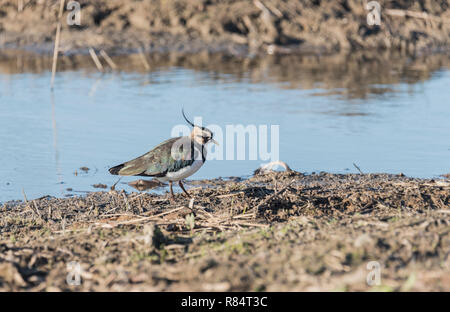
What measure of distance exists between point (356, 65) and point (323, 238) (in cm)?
1233

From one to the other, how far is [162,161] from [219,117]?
13.7ft

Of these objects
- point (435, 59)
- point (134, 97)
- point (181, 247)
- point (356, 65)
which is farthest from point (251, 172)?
point (435, 59)

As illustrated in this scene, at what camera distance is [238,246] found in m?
4.64

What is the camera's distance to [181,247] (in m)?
4.77

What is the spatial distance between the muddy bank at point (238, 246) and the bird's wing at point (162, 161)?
365 millimetres

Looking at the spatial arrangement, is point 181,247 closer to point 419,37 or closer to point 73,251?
point 73,251

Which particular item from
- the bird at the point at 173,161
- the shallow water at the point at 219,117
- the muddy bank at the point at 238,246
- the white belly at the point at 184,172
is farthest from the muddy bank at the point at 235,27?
the muddy bank at the point at 238,246

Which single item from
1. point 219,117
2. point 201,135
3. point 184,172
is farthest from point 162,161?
point 219,117

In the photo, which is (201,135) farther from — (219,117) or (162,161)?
(219,117)

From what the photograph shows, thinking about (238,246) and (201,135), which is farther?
(201,135)

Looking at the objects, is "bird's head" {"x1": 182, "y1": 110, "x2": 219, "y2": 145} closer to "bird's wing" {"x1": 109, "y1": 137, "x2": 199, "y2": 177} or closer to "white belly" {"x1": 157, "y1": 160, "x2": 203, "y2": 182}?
"bird's wing" {"x1": 109, "y1": 137, "x2": 199, "y2": 177}

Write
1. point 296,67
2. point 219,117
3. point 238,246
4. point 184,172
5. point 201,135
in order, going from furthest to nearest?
1. point 296,67
2. point 219,117
3. point 201,135
4. point 184,172
5. point 238,246

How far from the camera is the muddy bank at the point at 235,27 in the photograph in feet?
60.0

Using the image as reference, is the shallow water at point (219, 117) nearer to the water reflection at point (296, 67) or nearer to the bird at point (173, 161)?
the water reflection at point (296, 67)
